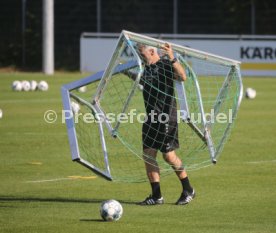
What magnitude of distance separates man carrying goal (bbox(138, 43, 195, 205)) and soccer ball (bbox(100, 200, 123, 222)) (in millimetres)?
1221

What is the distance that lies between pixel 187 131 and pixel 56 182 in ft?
7.23

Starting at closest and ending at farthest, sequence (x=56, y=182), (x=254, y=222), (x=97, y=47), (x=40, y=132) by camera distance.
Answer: (x=254, y=222)
(x=56, y=182)
(x=40, y=132)
(x=97, y=47)

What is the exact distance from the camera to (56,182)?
47.5 ft

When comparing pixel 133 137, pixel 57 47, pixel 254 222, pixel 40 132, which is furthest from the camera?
pixel 57 47

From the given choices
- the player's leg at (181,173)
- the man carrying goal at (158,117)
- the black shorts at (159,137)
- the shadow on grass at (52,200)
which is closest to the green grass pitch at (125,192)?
the shadow on grass at (52,200)

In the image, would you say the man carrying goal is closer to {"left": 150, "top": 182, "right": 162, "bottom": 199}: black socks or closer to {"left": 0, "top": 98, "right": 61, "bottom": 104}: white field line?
{"left": 150, "top": 182, "right": 162, "bottom": 199}: black socks

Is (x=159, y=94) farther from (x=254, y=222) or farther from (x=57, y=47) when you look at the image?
(x=57, y=47)

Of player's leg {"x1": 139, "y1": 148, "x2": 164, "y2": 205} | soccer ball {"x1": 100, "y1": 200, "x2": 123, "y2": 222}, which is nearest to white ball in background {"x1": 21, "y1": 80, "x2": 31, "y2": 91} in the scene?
player's leg {"x1": 139, "y1": 148, "x2": 164, "y2": 205}

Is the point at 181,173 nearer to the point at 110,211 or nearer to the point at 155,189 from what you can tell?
the point at 155,189

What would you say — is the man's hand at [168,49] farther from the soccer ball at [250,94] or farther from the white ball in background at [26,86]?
the white ball in background at [26,86]

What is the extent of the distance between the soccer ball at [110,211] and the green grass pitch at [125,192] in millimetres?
93

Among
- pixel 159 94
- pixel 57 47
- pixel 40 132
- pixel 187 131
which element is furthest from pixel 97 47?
pixel 159 94

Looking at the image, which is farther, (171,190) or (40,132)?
(40,132)

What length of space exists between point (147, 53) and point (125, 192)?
92.1 inches
